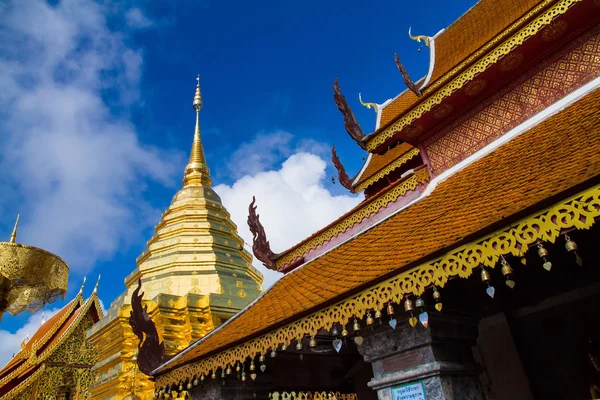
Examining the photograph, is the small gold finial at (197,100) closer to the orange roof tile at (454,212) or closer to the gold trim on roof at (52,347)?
the gold trim on roof at (52,347)

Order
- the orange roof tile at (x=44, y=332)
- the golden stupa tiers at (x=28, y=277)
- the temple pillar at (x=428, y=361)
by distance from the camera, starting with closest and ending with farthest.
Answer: the temple pillar at (x=428, y=361), the golden stupa tiers at (x=28, y=277), the orange roof tile at (x=44, y=332)

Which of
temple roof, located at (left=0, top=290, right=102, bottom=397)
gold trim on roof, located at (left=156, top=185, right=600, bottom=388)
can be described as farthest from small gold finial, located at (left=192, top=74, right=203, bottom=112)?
gold trim on roof, located at (left=156, top=185, right=600, bottom=388)

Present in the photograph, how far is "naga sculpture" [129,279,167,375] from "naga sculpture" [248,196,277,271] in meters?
1.91

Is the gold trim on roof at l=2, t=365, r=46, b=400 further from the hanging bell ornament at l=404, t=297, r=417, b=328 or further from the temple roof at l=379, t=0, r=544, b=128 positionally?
the hanging bell ornament at l=404, t=297, r=417, b=328

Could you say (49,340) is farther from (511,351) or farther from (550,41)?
(550,41)

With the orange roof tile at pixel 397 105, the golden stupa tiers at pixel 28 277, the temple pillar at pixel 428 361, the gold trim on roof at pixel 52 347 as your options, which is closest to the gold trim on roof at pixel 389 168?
the orange roof tile at pixel 397 105

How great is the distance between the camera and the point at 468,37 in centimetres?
722

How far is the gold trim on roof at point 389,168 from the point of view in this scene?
289 inches

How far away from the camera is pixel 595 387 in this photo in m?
3.77

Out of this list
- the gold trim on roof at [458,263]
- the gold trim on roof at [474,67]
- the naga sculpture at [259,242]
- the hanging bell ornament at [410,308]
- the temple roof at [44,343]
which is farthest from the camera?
the temple roof at [44,343]

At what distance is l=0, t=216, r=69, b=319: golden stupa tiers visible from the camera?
8.70 meters

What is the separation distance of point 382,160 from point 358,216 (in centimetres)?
251

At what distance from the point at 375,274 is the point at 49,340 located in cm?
1645

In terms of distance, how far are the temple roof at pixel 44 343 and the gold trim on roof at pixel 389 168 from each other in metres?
12.9
